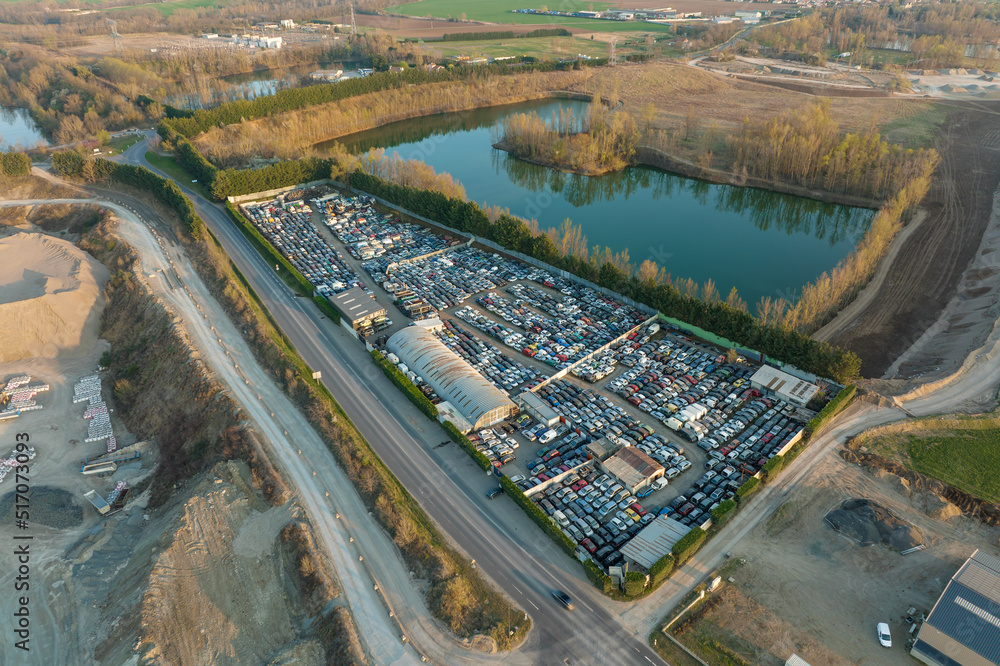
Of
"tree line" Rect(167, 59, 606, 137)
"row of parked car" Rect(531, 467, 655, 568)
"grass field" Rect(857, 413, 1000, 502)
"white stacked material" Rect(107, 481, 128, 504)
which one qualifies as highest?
"tree line" Rect(167, 59, 606, 137)

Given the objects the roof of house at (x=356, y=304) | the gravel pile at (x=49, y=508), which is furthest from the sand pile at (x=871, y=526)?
the gravel pile at (x=49, y=508)

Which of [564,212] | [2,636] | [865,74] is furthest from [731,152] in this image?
[2,636]

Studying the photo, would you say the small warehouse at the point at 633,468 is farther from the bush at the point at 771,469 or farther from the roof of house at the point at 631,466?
the bush at the point at 771,469

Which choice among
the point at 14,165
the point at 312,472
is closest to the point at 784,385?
the point at 312,472

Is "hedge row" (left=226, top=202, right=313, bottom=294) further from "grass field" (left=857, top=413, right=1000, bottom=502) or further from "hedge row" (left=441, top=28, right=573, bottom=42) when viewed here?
"hedge row" (left=441, top=28, right=573, bottom=42)

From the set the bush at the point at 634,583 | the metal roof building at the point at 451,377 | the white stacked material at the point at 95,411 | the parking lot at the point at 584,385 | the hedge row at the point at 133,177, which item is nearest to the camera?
the bush at the point at 634,583

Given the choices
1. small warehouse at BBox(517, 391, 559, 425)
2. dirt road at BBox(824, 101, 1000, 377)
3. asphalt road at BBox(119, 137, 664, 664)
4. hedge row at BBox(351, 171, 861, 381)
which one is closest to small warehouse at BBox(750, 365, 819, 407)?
hedge row at BBox(351, 171, 861, 381)
